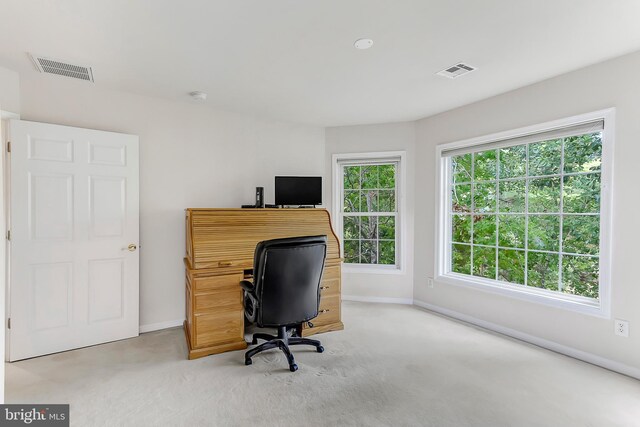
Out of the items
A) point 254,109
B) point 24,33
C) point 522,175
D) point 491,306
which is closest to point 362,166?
point 254,109

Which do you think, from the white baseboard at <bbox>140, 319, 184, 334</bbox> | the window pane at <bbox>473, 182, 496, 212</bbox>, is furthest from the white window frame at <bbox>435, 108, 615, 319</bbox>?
the white baseboard at <bbox>140, 319, 184, 334</bbox>

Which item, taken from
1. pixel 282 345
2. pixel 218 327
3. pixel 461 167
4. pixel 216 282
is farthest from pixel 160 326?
pixel 461 167

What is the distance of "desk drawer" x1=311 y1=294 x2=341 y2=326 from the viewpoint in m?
3.35

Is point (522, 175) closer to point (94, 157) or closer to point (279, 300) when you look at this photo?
point (279, 300)

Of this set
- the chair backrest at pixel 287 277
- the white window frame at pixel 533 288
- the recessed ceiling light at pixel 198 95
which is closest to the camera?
the chair backrest at pixel 287 277

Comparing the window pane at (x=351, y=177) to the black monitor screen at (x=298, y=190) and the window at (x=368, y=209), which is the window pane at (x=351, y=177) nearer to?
the window at (x=368, y=209)

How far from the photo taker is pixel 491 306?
3.40 meters

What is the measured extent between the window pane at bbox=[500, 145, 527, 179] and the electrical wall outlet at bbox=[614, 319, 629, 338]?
1475mm

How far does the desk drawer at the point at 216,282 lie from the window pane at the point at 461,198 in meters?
2.66

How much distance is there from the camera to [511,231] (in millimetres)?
3342

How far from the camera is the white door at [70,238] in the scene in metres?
2.63

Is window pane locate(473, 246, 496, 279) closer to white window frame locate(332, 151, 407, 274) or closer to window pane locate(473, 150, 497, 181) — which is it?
window pane locate(473, 150, 497, 181)

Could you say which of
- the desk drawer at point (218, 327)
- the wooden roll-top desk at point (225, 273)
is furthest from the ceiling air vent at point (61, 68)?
the desk drawer at point (218, 327)

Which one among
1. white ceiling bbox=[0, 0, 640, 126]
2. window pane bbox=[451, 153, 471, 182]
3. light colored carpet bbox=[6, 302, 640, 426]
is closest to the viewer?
white ceiling bbox=[0, 0, 640, 126]
